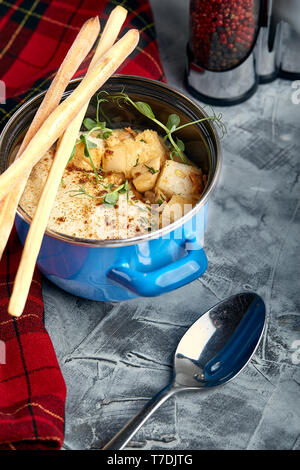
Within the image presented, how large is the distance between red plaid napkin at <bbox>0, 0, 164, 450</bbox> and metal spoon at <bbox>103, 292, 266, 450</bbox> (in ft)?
0.38

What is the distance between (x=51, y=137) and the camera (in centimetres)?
63

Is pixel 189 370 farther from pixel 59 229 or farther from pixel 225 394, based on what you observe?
pixel 59 229

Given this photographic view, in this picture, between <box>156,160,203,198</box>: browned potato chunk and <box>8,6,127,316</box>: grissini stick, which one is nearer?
<box>8,6,127,316</box>: grissini stick

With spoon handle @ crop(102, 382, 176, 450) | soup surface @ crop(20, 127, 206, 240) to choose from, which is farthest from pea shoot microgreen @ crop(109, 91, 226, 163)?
spoon handle @ crop(102, 382, 176, 450)

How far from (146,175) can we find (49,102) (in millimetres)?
144

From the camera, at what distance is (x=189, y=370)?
0.70 m

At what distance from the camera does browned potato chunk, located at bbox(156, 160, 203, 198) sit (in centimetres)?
74

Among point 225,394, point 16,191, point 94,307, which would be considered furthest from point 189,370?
point 16,191

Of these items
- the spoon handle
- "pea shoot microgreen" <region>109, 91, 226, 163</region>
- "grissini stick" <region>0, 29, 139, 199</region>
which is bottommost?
the spoon handle

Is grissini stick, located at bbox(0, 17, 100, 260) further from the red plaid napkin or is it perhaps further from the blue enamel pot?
the red plaid napkin

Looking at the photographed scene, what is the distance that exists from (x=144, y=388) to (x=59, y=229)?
208 mm

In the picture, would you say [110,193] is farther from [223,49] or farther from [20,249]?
[223,49]

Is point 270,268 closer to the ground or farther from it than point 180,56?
closer to the ground

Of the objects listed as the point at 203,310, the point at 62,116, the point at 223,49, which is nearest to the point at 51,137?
the point at 62,116
